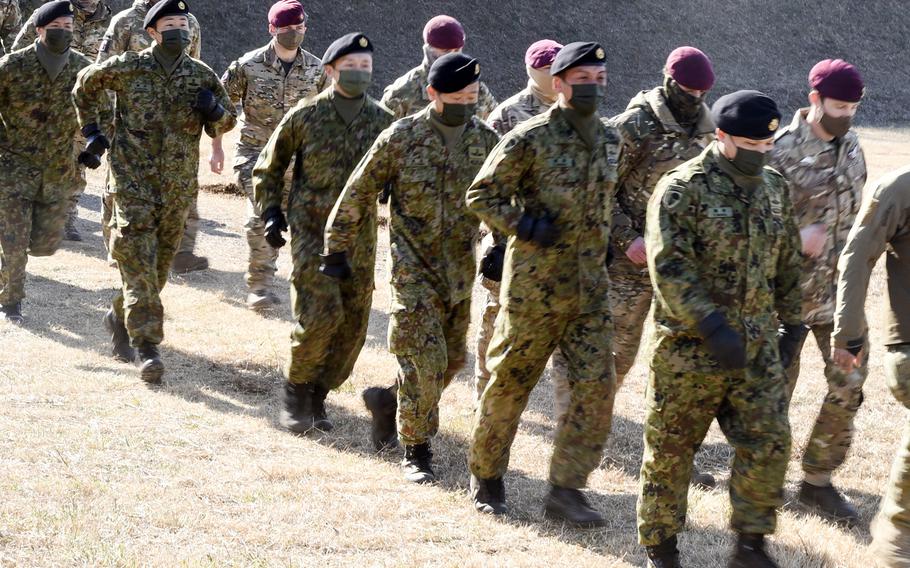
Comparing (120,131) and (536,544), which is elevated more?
(120,131)

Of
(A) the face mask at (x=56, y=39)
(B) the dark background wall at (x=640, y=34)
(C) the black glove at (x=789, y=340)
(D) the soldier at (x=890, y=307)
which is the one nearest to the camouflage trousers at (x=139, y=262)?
(A) the face mask at (x=56, y=39)

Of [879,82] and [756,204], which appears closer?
[756,204]

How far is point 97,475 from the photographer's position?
19.3 ft

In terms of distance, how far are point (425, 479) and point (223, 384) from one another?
2.31m

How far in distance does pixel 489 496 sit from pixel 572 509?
423 millimetres

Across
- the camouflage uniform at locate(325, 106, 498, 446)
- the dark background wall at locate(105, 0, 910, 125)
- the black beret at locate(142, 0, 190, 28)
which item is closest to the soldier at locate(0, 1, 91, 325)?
the black beret at locate(142, 0, 190, 28)

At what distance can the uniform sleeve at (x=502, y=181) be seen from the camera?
5.39m

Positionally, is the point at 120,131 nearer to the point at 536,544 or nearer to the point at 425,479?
the point at 425,479

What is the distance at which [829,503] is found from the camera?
612cm

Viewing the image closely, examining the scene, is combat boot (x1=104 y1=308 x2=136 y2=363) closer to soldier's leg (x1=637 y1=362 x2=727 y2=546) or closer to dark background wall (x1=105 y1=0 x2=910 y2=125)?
soldier's leg (x1=637 y1=362 x2=727 y2=546)

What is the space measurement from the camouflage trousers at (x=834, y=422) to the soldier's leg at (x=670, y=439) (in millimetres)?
1373

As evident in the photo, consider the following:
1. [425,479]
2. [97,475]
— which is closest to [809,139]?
[425,479]

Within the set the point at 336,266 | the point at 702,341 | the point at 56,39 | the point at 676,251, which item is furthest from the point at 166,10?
the point at 702,341

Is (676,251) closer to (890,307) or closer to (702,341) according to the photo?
(702,341)
